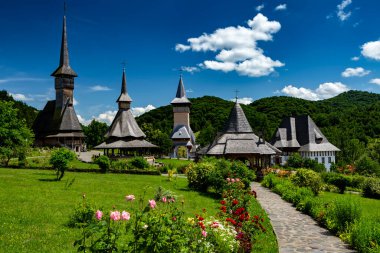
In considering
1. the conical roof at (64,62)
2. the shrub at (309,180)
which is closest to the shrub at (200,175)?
the shrub at (309,180)

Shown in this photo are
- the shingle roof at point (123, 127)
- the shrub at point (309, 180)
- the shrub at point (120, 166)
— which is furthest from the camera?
the shingle roof at point (123, 127)

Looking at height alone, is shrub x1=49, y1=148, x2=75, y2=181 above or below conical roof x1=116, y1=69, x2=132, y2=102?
below

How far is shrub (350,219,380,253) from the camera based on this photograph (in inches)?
319

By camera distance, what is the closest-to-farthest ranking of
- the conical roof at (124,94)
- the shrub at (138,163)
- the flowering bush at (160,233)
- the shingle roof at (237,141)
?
the flowering bush at (160,233), the shrub at (138,163), the shingle roof at (237,141), the conical roof at (124,94)

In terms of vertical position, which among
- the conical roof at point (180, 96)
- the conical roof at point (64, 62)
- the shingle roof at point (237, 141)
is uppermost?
the conical roof at point (64, 62)

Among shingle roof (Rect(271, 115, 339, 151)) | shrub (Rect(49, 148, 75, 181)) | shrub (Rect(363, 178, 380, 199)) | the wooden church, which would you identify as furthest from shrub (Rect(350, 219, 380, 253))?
the wooden church

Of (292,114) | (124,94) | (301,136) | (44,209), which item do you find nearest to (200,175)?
(44,209)

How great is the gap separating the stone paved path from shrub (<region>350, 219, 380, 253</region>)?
0.35 metres

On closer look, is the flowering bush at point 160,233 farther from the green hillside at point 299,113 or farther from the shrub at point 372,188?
the green hillside at point 299,113

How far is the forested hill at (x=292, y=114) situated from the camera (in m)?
69.9

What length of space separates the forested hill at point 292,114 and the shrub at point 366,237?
50.1 metres

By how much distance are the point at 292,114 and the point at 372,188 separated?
2860 inches

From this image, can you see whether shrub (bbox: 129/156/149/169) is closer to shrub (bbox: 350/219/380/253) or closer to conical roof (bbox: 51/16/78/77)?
shrub (bbox: 350/219/380/253)

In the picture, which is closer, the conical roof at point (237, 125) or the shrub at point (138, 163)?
the shrub at point (138, 163)
